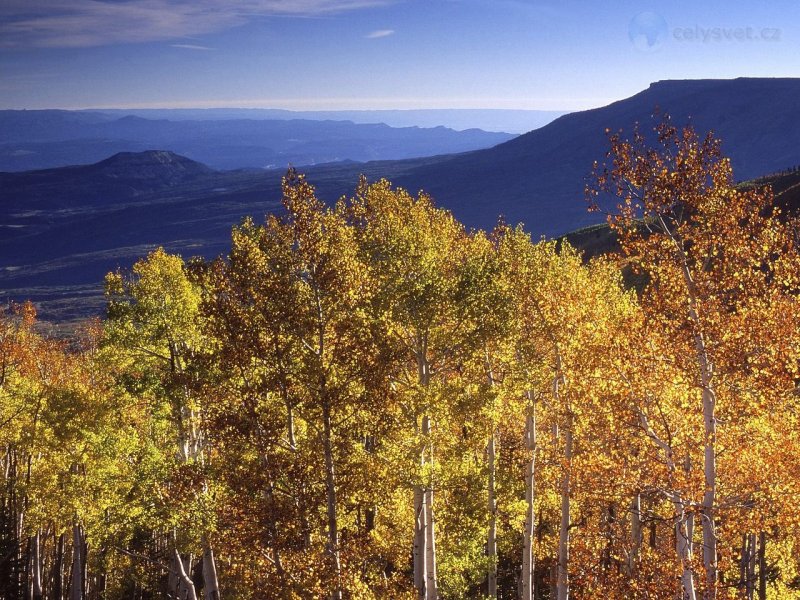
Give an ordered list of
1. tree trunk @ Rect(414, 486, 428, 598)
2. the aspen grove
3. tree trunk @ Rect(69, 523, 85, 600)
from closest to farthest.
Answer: the aspen grove → tree trunk @ Rect(414, 486, 428, 598) → tree trunk @ Rect(69, 523, 85, 600)

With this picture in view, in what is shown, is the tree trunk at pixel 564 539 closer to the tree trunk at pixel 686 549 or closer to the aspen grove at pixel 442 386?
the aspen grove at pixel 442 386

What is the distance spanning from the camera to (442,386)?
21.5 m

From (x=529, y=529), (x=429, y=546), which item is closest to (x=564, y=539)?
(x=529, y=529)

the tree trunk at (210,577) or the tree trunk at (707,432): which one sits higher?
the tree trunk at (707,432)

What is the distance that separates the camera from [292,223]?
1563 centimetres

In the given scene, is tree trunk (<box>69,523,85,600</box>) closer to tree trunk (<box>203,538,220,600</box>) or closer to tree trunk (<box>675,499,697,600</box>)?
tree trunk (<box>203,538,220,600</box>)

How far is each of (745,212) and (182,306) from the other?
20.1 meters

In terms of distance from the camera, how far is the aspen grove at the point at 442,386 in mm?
13938

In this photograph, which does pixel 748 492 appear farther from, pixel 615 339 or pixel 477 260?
pixel 477 260

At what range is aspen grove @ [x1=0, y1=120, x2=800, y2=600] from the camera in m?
13.9

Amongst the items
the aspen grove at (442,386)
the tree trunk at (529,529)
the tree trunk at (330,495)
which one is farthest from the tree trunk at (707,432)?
the tree trunk at (529,529)

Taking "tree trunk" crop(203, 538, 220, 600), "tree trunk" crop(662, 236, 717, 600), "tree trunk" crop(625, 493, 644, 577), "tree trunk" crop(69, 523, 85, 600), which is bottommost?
"tree trunk" crop(69, 523, 85, 600)

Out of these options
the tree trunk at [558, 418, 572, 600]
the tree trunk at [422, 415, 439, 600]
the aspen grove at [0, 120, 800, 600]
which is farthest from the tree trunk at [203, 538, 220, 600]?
the tree trunk at [558, 418, 572, 600]

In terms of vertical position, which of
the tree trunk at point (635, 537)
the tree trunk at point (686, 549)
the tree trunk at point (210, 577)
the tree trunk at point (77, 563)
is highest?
the tree trunk at point (686, 549)
